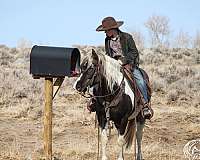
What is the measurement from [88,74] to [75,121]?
6.64 meters

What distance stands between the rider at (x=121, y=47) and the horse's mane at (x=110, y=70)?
10.5 inches

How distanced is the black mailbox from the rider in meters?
0.98

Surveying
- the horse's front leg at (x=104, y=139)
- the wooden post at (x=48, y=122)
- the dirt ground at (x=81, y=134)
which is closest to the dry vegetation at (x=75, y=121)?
the dirt ground at (x=81, y=134)

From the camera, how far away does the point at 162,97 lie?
1908 centimetres

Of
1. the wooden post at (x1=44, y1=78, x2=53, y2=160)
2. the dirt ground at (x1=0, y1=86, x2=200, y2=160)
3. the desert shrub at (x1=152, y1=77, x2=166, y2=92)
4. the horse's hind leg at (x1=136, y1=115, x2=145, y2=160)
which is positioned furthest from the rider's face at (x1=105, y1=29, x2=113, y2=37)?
the desert shrub at (x1=152, y1=77, x2=166, y2=92)

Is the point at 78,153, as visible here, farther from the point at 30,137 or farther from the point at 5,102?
the point at 5,102

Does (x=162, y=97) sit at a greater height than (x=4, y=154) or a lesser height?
lesser

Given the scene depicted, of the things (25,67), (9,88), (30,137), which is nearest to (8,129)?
(30,137)

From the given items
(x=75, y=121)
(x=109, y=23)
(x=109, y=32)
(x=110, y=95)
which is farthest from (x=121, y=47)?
(x=75, y=121)

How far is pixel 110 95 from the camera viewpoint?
25.3ft

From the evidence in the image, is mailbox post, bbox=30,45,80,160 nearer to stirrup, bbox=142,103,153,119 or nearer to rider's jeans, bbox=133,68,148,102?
rider's jeans, bbox=133,68,148,102

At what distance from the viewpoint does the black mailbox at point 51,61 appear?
7305 millimetres

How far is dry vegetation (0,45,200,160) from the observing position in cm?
974

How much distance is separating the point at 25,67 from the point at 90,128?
53.3 feet
